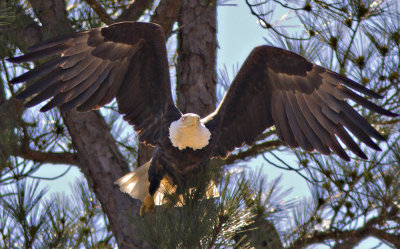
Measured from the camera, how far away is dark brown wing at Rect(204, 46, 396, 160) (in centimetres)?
302

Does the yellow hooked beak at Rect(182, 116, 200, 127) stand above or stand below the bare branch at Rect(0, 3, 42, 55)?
below

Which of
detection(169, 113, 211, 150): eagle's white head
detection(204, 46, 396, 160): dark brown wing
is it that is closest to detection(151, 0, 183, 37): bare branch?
detection(204, 46, 396, 160): dark brown wing

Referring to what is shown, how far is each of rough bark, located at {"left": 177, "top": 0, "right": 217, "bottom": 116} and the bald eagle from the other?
278 mm

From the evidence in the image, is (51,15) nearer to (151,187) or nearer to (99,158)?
(99,158)

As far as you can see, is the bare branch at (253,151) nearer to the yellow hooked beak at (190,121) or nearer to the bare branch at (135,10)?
the yellow hooked beak at (190,121)

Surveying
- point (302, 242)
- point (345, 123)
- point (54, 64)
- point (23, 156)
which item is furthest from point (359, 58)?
point (23, 156)

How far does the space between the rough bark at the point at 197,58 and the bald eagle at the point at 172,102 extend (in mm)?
278

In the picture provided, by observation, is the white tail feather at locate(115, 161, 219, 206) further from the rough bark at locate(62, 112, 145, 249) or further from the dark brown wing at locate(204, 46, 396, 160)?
the dark brown wing at locate(204, 46, 396, 160)

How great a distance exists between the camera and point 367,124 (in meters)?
2.84

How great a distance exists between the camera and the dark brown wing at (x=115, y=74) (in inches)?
113

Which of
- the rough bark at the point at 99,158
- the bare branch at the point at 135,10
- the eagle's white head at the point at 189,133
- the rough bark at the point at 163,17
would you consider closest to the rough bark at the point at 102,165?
the rough bark at the point at 99,158

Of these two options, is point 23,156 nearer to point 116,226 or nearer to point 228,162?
point 116,226

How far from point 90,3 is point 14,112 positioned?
0.71 m

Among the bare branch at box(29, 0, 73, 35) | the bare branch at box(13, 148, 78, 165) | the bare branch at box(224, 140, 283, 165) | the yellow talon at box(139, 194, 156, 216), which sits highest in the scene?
the bare branch at box(29, 0, 73, 35)
